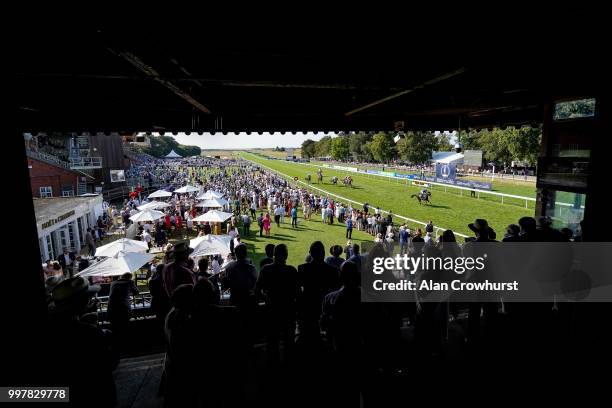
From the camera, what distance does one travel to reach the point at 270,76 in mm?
4176

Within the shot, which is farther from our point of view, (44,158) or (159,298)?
(44,158)

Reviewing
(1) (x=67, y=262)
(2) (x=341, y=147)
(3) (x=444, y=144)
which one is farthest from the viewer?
(2) (x=341, y=147)

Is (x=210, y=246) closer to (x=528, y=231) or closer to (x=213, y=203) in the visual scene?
(x=528, y=231)

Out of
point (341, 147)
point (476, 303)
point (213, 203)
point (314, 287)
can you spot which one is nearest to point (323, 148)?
point (341, 147)

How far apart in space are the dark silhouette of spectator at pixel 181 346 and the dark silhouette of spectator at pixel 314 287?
5.00 feet

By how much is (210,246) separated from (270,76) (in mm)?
6759

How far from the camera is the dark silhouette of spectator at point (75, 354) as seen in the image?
7.30ft

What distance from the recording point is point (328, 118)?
7.01 m

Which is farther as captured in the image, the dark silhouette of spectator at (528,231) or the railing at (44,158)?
the railing at (44,158)

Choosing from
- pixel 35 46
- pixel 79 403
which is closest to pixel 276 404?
pixel 79 403

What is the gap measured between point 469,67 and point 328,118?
4.01 meters

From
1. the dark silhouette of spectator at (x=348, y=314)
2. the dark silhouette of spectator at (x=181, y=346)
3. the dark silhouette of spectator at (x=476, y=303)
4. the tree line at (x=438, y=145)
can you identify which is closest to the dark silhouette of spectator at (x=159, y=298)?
the dark silhouette of spectator at (x=181, y=346)

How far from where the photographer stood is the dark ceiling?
9.41 feet

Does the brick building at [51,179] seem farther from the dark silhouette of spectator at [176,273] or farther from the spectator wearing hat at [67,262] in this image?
the dark silhouette of spectator at [176,273]
